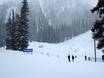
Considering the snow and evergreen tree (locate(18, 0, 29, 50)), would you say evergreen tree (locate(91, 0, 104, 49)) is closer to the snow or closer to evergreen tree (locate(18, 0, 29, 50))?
the snow

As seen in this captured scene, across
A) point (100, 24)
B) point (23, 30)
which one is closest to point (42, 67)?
point (100, 24)

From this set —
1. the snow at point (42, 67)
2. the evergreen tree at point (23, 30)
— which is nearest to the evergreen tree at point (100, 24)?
the snow at point (42, 67)

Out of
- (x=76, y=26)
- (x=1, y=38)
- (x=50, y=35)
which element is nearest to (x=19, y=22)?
(x=1, y=38)

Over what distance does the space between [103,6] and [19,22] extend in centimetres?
3470

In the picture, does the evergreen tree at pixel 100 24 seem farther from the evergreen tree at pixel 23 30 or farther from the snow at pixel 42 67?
the evergreen tree at pixel 23 30

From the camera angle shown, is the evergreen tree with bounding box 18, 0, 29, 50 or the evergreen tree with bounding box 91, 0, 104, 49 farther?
the evergreen tree with bounding box 18, 0, 29, 50

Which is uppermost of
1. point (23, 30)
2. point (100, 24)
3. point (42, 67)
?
point (23, 30)

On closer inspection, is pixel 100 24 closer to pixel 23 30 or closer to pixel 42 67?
pixel 42 67

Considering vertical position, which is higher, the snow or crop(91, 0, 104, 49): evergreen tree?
crop(91, 0, 104, 49): evergreen tree

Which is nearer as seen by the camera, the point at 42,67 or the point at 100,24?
the point at 100,24

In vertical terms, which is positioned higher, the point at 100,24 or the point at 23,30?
the point at 23,30

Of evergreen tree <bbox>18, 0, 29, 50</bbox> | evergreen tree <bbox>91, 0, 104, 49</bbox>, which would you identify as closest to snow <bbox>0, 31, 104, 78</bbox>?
evergreen tree <bbox>91, 0, 104, 49</bbox>

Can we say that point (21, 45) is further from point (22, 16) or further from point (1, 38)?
point (1, 38)

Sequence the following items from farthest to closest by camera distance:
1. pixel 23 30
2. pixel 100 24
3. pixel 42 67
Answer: pixel 23 30, pixel 42 67, pixel 100 24
